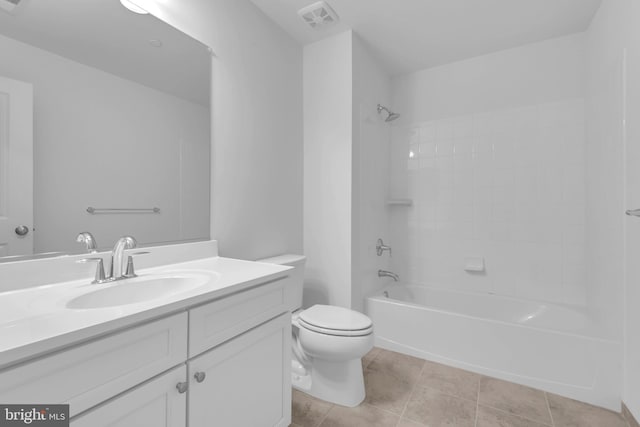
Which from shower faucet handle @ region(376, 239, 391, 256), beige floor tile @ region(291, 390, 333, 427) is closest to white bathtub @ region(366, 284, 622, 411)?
shower faucet handle @ region(376, 239, 391, 256)

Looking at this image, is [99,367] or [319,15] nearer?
[99,367]

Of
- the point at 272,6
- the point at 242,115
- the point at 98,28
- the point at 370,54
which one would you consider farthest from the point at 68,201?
the point at 370,54

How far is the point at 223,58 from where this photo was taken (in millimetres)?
1636

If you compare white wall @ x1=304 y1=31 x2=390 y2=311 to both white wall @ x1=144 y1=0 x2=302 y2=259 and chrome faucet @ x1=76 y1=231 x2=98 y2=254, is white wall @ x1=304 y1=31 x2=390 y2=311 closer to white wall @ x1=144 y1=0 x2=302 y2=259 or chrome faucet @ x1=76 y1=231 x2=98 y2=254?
white wall @ x1=144 y1=0 x2=302 y2=259

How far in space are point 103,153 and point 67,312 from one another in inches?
26.6

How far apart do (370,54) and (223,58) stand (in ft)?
4.20

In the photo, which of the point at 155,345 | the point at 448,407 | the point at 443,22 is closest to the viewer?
the point at 155,345

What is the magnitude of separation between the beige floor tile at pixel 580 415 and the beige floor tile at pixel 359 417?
2.64ft

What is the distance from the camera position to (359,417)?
1426 millimetres

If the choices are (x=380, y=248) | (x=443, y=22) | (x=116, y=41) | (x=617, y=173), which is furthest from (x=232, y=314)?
(x=443, y=22)

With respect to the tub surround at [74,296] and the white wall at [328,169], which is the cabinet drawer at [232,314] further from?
the white wall at [328,169]

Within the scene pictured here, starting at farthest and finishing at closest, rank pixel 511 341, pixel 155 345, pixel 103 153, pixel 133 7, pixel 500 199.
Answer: pixel 500 199 < pixel 511 341 < pixel 133 7 < pixel 103 153 < pixel 155 345

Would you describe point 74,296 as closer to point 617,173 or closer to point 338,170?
point 338,170

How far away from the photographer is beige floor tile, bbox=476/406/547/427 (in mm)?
1374
